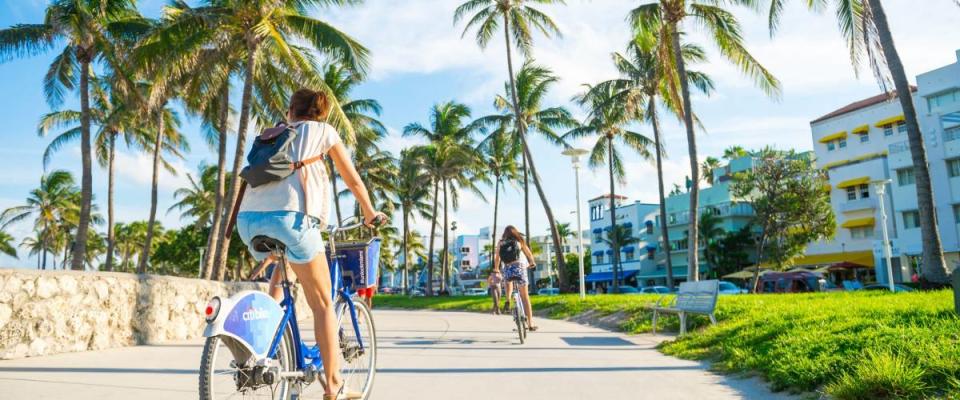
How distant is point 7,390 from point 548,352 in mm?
5139

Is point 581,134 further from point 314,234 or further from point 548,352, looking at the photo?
point 314,234

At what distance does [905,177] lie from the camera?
4181 cm

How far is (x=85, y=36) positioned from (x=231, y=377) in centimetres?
1909

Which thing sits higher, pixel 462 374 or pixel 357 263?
pixel 357 263

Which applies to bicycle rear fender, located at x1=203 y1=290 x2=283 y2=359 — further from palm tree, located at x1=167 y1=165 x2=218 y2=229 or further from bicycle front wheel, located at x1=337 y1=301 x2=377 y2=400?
palm tree, located at x1=167 y1=165 x2=218 y2=229

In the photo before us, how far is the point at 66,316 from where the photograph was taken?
7.32m

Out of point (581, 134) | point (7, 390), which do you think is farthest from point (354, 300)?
point (581, 134)

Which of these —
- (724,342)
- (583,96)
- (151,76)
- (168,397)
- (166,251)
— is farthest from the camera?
(166,251)

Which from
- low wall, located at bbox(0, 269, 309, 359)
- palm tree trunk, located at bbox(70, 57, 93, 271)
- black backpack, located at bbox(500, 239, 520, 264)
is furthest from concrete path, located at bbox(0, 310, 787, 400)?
palm tree trunk, located at bbox(70, 57, 93, 271)

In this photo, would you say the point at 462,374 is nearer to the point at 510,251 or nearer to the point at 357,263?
the point at 357,263

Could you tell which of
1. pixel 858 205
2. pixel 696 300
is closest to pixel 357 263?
pixel 696 300

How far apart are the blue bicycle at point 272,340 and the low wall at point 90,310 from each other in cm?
486

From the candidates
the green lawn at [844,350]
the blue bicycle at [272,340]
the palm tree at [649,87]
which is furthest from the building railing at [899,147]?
the blue bicycle at [272,340]

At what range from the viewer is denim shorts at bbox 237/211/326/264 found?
118 inches
